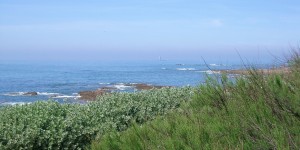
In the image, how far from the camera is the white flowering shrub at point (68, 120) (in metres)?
5.90

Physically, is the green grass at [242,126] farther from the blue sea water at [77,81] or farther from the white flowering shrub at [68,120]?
the white flowering shrub at [68,120]

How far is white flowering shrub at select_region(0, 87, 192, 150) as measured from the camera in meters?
5.90

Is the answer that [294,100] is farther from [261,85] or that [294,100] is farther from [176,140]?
[176,140]

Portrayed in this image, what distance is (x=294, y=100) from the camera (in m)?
3.96

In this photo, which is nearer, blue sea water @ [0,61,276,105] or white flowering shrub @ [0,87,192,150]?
white flowering shrub @ [0,87,192,150]

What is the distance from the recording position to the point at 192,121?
407cm

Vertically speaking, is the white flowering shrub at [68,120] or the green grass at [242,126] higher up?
the green grass at [242,126]

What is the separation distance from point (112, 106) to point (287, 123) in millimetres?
4997

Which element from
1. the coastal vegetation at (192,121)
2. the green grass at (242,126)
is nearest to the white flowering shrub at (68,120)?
the coastal vegetation at (192,121)

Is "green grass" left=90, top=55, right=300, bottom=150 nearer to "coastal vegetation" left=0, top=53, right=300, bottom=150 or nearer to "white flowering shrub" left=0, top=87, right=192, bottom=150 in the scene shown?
"coastal vegetation" left=0, top=53, right=300, bottom=150

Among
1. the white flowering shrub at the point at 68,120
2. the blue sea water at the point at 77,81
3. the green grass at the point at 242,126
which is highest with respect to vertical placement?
the green grass at the point at 242,126

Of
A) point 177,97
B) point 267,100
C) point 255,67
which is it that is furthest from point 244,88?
point 177,97

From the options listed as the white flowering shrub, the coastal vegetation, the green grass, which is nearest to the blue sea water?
the coastal vegetation

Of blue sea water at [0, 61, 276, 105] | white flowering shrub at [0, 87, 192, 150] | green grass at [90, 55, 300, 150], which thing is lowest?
blue sea water at [0, 61, 276, 105]
